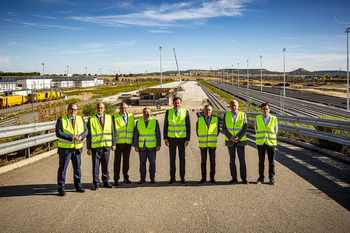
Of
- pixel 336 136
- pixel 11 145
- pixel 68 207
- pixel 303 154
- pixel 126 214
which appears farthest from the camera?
pixel 303 154

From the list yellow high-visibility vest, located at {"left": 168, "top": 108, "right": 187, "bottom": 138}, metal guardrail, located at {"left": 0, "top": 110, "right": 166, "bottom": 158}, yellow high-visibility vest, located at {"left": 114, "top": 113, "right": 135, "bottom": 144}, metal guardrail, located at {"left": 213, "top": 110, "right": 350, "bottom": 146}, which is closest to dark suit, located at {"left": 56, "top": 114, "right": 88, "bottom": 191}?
yellow high-visibility vest, located at {"left": 114, "top": 113, "right": 135, "bottom": 144}

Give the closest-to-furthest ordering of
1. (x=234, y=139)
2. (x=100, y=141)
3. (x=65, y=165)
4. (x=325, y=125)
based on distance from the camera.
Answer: (x=65, y=165) < (x=100, y=141) < (x=234, y=139) < (x=325, y=125)

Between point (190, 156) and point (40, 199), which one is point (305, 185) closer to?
point (190, 156)

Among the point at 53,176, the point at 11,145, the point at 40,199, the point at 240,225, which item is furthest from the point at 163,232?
the point at 11,145

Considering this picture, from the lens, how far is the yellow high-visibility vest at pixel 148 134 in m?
6.37

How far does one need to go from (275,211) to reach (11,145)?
22.6 feet

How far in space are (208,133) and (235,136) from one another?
0.67 m

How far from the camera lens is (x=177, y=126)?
21.0 ft

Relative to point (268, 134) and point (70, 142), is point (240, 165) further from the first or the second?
point (70, 142)

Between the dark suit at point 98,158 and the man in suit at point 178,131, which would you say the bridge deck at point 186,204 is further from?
the man in suit at point 178,131

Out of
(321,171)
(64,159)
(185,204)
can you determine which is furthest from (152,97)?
(185,204)

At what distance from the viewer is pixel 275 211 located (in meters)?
4.48

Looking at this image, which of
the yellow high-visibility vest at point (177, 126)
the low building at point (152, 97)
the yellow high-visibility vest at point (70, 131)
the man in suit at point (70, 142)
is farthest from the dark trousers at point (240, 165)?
the low building at point (152, 97)

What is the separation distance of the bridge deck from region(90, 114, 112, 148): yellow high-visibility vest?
1.03m
